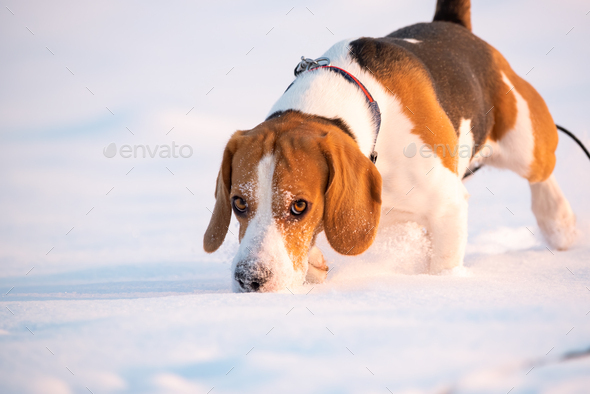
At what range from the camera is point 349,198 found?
102 inches

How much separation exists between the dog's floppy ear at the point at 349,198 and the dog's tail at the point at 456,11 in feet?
8.29

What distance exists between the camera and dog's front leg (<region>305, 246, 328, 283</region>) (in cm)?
294

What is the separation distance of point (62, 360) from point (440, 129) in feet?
8.11

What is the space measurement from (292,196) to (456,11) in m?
3.05

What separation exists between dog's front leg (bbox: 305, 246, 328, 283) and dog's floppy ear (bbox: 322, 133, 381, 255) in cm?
32

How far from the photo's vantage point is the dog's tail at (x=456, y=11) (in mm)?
4559

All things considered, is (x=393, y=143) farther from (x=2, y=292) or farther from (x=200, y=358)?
(x=2, y=292)

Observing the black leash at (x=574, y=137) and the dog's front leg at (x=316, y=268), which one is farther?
the black leash at (x=574, y=137)

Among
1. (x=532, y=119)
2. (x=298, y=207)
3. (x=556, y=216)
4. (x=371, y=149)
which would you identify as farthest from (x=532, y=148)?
(x=298, y=207)

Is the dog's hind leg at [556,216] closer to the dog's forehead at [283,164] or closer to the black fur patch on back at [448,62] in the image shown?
the black fur patch on back at [448,62]

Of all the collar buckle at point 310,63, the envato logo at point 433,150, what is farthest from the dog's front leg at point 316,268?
the collar buckle at point 310,63

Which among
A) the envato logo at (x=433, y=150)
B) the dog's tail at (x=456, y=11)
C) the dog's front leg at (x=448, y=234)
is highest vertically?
the dog's tail at (x=456, y=11)

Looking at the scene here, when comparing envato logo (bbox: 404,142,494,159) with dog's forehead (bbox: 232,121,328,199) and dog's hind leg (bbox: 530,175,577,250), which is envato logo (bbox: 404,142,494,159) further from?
dog's hind leg (bbox: 530,175,577,250)

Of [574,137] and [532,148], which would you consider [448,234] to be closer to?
[532,148]
